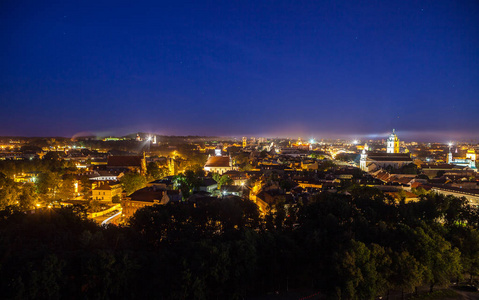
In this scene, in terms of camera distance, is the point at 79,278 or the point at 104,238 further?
the point at 104,238

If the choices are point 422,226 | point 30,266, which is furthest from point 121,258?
point 422,226

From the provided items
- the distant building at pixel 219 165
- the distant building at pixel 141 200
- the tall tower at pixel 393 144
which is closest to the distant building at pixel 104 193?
the distant building at pixel 141 200

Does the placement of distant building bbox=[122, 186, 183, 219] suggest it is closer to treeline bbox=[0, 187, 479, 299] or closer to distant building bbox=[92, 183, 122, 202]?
distant building bbox=[92, 183, 122, 202]

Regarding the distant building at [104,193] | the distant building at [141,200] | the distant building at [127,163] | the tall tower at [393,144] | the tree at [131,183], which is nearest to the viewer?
the distant building at [141,200]

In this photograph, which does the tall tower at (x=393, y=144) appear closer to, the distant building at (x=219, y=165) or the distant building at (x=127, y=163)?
the distant building at (x=219, y=165)

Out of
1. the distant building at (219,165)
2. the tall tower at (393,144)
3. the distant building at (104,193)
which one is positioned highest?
the tall tower at (393,144)

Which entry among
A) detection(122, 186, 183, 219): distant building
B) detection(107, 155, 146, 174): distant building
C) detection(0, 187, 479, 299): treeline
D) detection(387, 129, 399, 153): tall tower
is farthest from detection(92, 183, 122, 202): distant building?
detection(387, 129, 399, 153): tall tower

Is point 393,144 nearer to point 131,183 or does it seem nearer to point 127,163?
point 127,163

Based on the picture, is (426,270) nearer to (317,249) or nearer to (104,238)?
(317,249)
